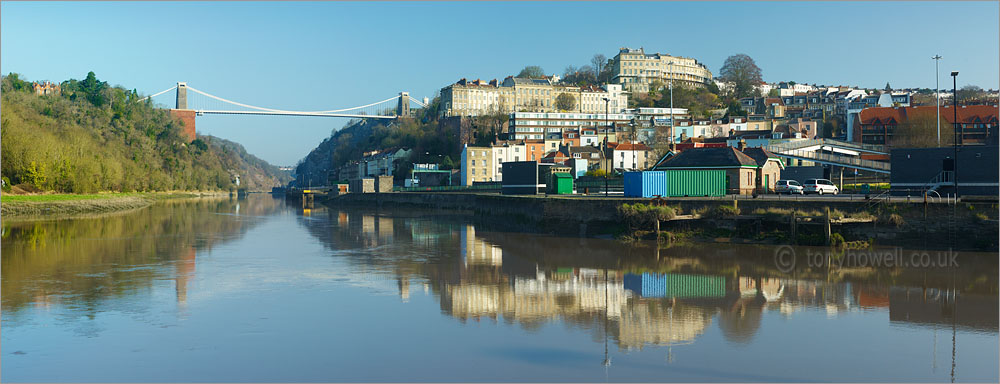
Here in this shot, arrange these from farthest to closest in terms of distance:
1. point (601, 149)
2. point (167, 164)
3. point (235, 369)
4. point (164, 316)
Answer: point (167, 164), point (601, 149), point (164, 316), point (235, 369)

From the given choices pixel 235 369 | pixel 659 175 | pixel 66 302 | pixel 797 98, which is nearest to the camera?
pixel 235 369

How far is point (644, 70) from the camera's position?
154 metres

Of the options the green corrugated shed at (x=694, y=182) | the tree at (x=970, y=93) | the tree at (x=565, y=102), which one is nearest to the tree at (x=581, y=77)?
the tree at (x=565, y=102)

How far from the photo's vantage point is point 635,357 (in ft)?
37.0

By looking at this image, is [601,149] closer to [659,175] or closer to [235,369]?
[659,175]

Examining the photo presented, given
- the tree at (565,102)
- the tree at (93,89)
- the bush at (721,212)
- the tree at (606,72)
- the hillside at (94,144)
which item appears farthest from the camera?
the tree at (606,72)

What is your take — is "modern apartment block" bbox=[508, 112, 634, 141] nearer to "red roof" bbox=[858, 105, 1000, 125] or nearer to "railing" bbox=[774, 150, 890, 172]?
"red roof" bbox=[858, 105, 1000, 125]

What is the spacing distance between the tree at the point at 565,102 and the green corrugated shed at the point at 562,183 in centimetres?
8886

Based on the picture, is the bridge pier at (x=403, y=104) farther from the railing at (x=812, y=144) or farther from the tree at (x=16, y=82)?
the railing at (x=812, y=144)

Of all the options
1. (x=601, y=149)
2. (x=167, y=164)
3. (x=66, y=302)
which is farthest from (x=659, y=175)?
(x=167, y=164)

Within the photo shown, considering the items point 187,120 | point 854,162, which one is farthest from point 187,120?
point 854,162

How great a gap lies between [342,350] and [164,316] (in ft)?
16.3

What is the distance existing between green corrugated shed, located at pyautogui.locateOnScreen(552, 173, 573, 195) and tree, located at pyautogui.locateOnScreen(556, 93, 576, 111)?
88.9m

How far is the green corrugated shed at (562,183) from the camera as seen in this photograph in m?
41.0
